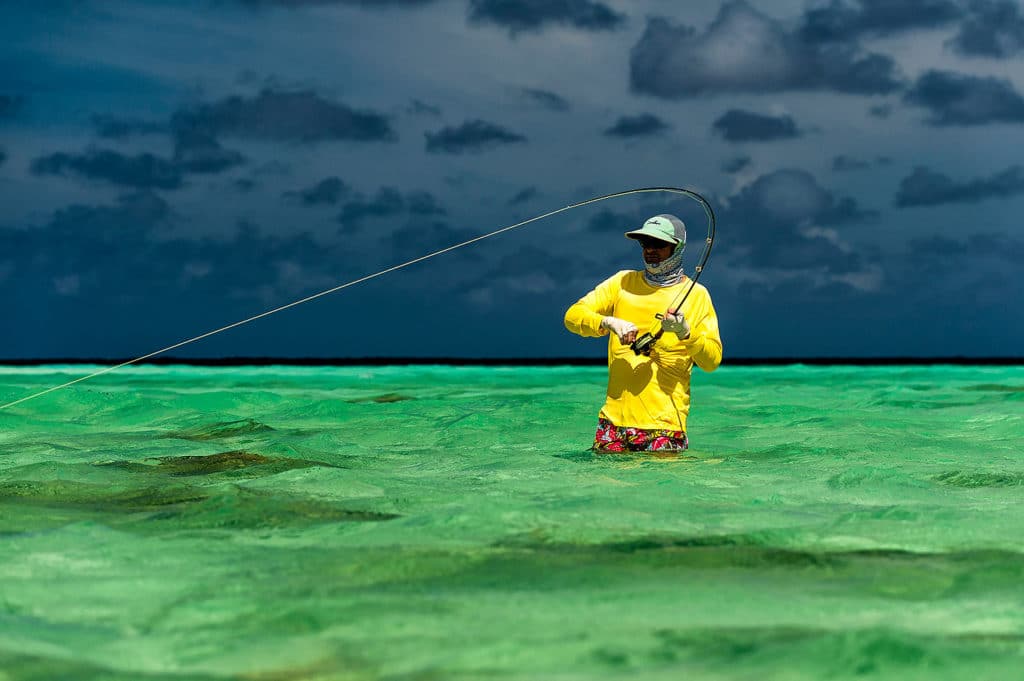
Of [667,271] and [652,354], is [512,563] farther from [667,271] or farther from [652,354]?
[667,271]

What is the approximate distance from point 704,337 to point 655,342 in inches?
11.8

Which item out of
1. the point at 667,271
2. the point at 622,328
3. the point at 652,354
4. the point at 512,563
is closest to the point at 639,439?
the point at 652,354

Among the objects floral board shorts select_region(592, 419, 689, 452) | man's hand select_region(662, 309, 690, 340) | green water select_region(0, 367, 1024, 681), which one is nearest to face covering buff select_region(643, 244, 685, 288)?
man's hand select_region(662, 309, 690, 340)

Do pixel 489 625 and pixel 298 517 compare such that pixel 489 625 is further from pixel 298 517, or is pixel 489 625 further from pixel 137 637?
pixel 298 517

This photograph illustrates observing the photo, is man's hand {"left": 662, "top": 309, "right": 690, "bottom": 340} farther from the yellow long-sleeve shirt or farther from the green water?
the green water

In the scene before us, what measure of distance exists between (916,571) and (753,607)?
1.00 metres

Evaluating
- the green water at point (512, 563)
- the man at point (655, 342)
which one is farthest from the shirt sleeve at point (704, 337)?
the green water at point (512, 563)

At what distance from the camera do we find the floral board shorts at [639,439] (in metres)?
7.83

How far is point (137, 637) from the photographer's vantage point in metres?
4.07

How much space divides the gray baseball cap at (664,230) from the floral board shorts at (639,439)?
47.2 inches

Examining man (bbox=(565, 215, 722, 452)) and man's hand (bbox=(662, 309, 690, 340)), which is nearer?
man's hand (bbox=(662, 309, 690, 340))

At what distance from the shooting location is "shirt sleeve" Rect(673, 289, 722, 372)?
7621 mm

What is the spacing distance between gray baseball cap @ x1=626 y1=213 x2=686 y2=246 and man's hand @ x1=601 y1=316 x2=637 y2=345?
0.56 metres

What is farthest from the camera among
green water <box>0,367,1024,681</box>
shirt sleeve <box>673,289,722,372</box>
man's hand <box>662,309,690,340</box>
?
shirt sleeve <box>673,289,722,372</box>
